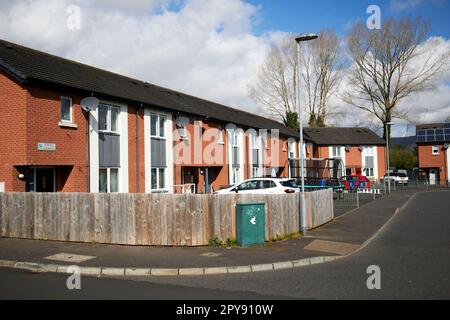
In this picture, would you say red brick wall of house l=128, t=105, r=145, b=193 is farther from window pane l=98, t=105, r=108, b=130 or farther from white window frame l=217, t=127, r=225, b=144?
white window frame l=217, t=127, r=225, b=144

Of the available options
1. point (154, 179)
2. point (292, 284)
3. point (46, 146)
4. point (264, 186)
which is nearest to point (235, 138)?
point (264, 186)

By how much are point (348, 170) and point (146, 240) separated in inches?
1821

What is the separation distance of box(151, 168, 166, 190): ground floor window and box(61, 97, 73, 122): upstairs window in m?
5.95

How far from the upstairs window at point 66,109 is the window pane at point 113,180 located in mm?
3085

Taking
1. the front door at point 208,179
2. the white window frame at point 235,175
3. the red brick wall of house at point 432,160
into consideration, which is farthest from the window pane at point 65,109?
the red brick wall of house at point 432,160

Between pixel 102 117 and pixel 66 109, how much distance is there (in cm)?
194

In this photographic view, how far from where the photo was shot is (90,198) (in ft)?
38.8

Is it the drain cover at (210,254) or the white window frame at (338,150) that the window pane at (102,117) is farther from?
the white window frame at (338,150)

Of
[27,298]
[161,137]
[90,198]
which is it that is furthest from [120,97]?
[27,298]

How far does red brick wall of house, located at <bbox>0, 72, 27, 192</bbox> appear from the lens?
1413cm

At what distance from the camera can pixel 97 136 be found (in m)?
17.1

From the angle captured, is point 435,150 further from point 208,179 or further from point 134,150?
point 134,150

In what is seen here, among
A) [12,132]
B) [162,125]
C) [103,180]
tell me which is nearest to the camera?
[12,132]

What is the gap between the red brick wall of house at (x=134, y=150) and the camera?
19000 millimetres
